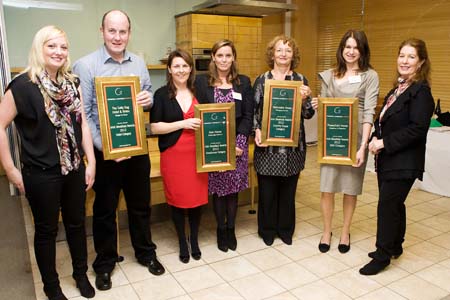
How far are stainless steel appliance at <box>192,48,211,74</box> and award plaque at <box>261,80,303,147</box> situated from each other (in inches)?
107

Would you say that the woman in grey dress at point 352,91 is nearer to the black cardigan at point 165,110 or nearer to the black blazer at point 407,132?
the black blazer at point 407,132

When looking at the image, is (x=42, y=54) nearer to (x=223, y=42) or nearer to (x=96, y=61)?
(x=96, y=61)

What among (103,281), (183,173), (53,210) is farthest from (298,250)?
(53,210)

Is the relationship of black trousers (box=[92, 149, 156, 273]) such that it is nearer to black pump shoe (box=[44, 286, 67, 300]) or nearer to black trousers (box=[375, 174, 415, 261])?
black pump shoe (box=[44, 286, 67, 300])

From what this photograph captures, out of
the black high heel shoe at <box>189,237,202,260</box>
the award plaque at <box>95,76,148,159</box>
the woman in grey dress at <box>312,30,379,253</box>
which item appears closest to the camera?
the award plaque at <box>95,76,148,159</box>

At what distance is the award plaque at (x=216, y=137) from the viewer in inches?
96.8

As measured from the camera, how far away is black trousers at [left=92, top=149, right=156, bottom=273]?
7.38 feet

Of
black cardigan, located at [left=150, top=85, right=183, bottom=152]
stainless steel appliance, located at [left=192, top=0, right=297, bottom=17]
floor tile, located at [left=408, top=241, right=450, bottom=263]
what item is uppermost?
stainless steel appliance, located at [left=192, top=0, right=297, bottom=17]

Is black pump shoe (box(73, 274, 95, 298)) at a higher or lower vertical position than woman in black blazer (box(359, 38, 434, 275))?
lower

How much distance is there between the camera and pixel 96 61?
217 centimetres

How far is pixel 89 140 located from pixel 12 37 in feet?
9.74

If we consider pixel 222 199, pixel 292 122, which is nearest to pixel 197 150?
pixel 222 199

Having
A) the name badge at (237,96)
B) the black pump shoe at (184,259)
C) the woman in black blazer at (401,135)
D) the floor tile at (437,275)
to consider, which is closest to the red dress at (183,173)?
the name badge at (237,96)

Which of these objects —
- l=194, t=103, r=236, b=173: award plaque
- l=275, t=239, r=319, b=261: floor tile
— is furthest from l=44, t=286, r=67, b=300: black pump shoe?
l=275, t=239, r=319, b=261: floor tile
